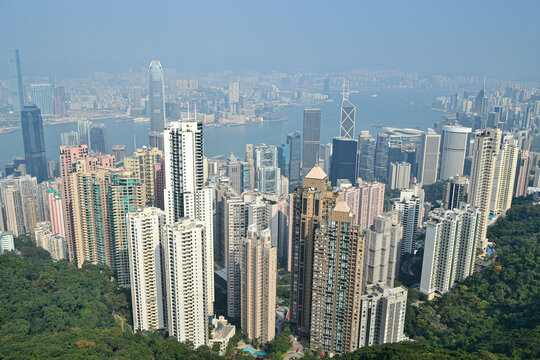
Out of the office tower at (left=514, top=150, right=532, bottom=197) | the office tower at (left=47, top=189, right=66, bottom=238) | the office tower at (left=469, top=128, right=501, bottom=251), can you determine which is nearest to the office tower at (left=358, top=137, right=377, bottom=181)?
the office tower at (left=514, top=150, right=532, bottom=197)

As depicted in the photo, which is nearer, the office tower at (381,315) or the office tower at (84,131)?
the office tower at (381,315)

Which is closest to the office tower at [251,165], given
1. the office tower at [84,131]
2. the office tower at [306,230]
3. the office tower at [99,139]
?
the office tower at [99,139]

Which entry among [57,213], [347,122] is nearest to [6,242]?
[57,213]

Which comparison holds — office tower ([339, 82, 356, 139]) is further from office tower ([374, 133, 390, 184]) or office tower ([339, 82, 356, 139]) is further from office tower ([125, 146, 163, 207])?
office tower ([125, 146, 163, 207])

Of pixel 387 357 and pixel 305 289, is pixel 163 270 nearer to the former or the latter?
pixel 305 289

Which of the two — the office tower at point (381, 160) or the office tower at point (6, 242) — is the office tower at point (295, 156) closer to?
the office tower at point (381, 160)

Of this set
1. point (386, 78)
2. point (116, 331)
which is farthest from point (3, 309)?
point (386, 78)

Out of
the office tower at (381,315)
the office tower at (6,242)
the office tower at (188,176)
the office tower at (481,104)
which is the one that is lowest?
the office tower at (6,242)
